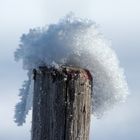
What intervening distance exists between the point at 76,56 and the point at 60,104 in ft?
1.31

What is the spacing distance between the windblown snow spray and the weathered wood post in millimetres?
143

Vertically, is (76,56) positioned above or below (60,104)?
above

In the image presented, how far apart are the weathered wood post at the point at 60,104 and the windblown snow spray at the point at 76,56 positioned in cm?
14

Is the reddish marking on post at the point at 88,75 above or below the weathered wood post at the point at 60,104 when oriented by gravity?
above

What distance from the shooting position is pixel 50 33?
10.8ft

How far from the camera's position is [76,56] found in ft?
10.8

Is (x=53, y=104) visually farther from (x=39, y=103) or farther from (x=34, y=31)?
(x=34, y=31)

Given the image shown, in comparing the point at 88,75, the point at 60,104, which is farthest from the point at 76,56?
the point at 60,104

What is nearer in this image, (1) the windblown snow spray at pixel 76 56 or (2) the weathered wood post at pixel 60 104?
(2) the weathered wood post at pixel 60 104

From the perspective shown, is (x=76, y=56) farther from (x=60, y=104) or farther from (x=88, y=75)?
(x=60, y=104)

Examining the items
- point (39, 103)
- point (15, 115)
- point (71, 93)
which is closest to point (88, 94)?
point (71, 93)

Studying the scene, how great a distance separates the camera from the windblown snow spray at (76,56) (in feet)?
10.7

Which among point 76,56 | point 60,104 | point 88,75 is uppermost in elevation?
point 76,56

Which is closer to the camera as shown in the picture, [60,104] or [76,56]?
[60,104]
